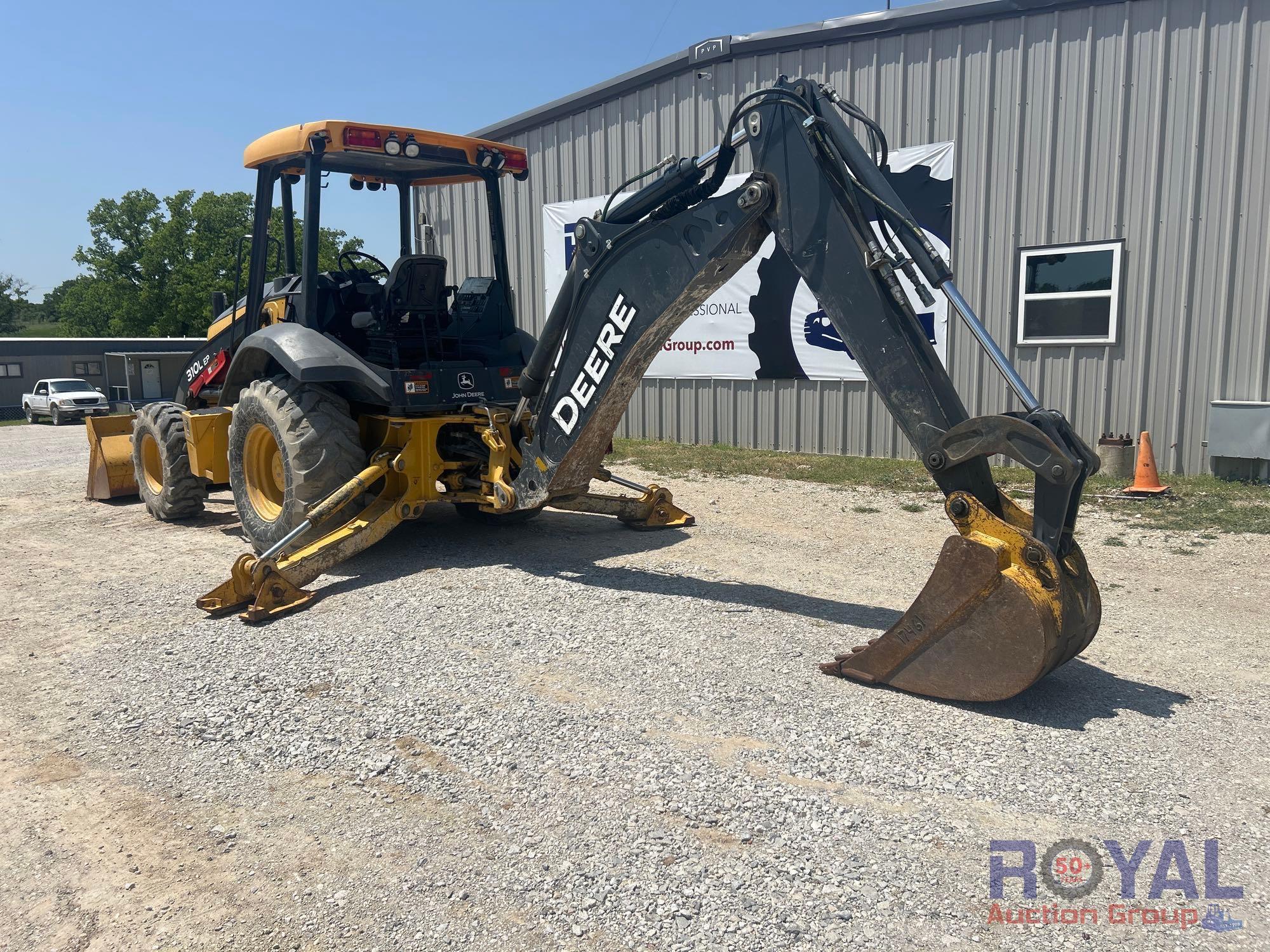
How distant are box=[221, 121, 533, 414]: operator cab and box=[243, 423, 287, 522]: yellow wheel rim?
81cm

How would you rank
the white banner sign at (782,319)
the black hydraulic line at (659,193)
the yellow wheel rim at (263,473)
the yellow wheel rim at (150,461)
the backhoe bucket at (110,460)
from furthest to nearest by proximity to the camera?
1. the white banner sign at (782,319)
2. the backhoe bucket at (110,460)
3. the yellow wheel rim at (150,461)
4. the yellow wheel rim at (263,473)
5. the black hydraulic line at (659,193)

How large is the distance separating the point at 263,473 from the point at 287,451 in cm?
102

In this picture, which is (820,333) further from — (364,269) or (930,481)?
(364,269)

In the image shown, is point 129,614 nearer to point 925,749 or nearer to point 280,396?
point 280,396

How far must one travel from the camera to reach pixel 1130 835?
3039mm

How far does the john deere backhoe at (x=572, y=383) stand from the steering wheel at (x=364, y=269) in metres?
0.04

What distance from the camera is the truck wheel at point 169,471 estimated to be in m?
8.51

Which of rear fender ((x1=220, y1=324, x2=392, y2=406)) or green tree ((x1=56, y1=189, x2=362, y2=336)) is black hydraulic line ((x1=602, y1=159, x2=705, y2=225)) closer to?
rear fender ((x1=220, y1=324, x2=392, y2=406))

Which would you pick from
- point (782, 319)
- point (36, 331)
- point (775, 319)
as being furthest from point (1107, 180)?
point (36, 331)

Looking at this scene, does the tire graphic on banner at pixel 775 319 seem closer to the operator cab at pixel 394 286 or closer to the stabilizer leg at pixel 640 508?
the stabilizer leg at pixel 640 508

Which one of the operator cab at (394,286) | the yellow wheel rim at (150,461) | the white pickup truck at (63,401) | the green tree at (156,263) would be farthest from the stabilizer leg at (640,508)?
the green tree at (156,263)

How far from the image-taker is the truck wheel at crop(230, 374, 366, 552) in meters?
6.46

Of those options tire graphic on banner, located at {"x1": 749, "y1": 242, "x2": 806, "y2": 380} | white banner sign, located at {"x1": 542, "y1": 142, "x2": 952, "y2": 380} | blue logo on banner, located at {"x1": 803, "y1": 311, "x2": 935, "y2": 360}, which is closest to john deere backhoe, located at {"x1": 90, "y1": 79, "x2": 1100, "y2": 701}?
white banner sign, located at {"x1": 542, "y1": 142, "x2": 952, "y2": 380}

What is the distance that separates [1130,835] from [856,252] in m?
2.73
